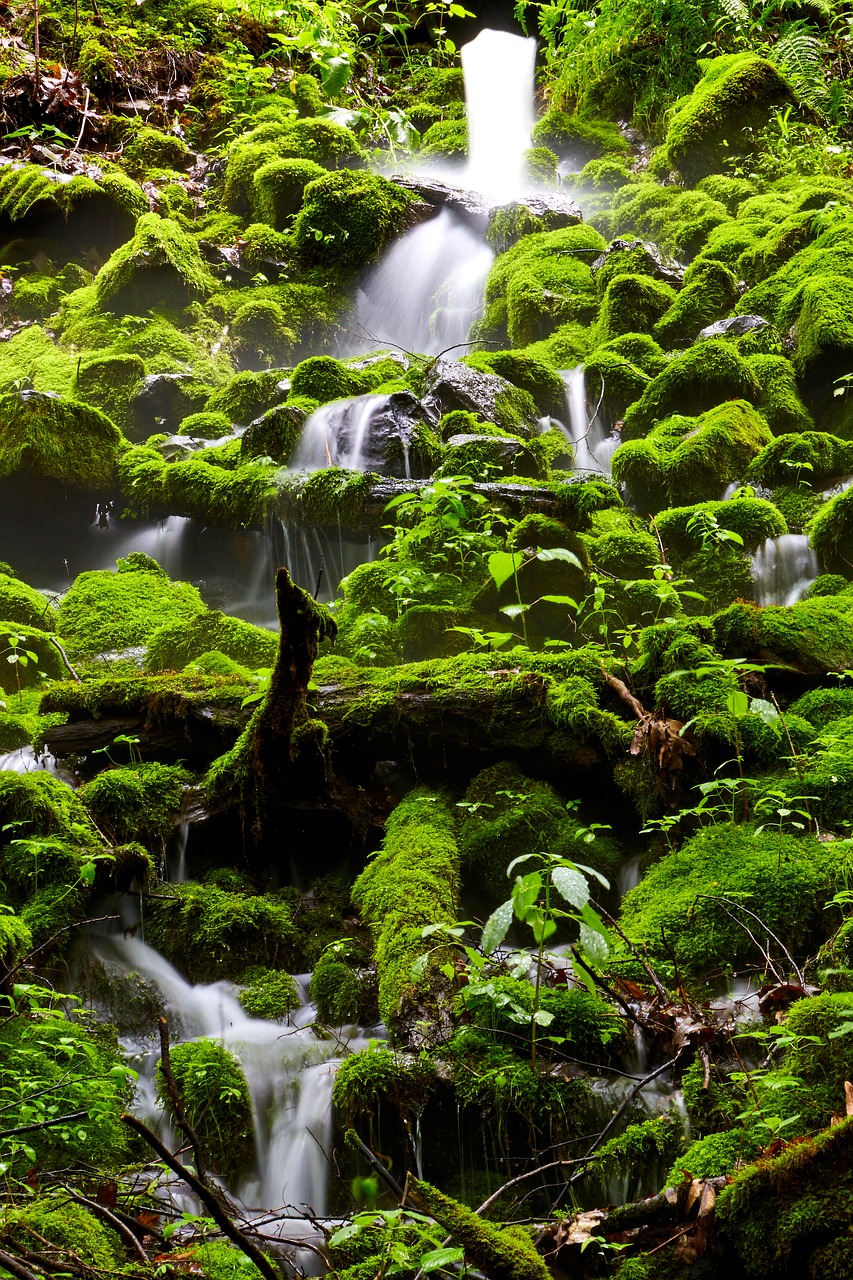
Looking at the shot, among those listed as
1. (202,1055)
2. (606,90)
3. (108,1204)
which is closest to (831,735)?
(202,1055)

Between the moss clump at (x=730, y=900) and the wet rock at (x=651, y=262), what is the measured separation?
23.6 feet

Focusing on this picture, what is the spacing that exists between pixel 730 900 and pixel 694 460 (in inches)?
163

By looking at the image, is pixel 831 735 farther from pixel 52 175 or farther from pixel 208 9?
pixel 208 9

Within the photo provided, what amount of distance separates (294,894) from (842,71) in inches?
499

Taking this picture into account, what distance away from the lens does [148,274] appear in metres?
9.88

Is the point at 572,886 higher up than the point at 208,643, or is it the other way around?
the point at 208,643

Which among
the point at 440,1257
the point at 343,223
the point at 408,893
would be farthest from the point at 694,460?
the point at 343,223

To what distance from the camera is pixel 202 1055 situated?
3.10 metres

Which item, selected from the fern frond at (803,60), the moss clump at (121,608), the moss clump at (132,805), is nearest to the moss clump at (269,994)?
the moss clump at (132,805)

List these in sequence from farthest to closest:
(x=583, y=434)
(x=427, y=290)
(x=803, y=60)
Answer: (x=803, y=60), (x=427, y=290), (x=583, y=434)

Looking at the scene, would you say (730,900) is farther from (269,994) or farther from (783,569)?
(783,569)

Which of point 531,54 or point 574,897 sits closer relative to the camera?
point 574,897

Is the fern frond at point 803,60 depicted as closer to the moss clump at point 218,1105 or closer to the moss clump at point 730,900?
the moss clump at point 730,900

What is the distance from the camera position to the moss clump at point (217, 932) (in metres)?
3.68
